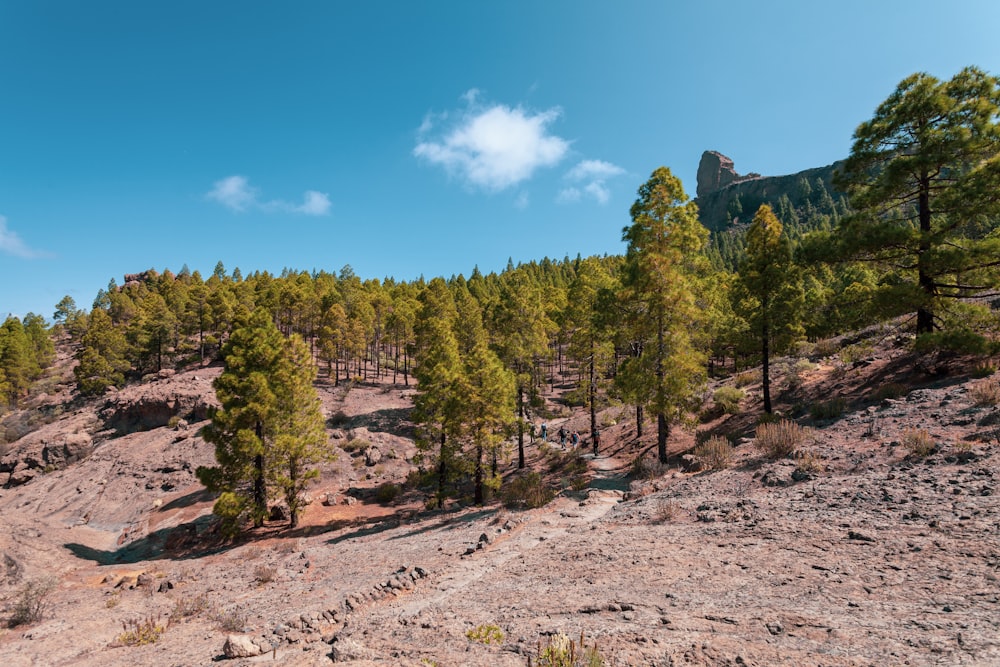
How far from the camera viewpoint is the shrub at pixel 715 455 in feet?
47.1

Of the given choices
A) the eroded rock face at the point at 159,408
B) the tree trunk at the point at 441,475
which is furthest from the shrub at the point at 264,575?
the eroded rock face at the point at 159,408

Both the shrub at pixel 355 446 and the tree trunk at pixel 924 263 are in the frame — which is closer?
the tree trunk at pixel 924 263

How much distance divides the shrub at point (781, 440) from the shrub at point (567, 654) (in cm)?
1078

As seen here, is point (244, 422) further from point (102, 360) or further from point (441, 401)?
point (102, 360)

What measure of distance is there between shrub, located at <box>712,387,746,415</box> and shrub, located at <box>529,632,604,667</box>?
67.5 feet

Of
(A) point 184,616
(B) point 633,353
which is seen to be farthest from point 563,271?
(A) point 184,616

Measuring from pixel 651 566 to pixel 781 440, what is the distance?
325 inches

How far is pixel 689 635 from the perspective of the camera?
17.2 ft

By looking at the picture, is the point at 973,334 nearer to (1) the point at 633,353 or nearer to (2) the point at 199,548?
(1) the point at 633,353

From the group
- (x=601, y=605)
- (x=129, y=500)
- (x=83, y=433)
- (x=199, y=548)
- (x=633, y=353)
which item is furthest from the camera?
(x=83, y=433)

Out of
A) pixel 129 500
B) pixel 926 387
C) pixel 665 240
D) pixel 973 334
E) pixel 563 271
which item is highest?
pixel 563 271

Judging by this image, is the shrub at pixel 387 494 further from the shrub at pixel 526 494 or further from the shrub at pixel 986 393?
the shrub at pixel 986 393

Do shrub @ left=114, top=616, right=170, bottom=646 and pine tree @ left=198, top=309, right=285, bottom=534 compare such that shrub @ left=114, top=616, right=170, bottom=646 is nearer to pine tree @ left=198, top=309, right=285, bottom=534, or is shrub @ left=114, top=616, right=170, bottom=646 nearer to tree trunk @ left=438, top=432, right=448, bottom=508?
pine tree @ left=198, top=309, right=285, bottom=534

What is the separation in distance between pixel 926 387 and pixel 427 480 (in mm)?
23988
